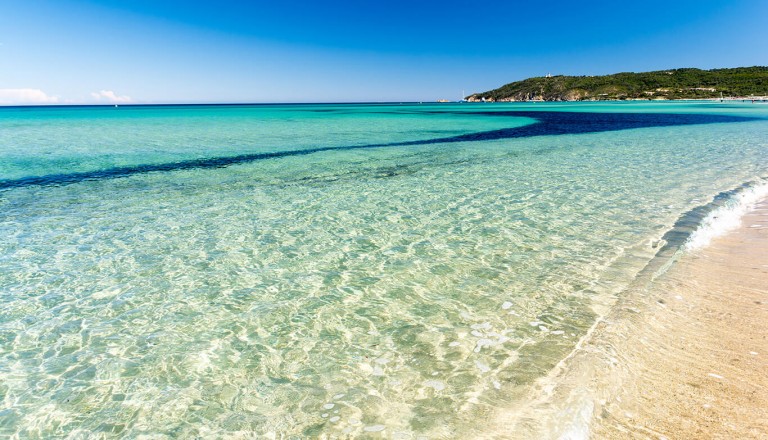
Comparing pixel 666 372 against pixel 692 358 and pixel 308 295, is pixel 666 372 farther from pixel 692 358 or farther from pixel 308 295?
pixel 308 295

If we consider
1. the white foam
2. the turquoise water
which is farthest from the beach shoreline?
the white foam

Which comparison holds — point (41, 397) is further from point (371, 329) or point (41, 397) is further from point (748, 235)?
point (748, 235)

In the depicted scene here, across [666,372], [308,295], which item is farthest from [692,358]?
[308,295]

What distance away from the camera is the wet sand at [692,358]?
4.02 m

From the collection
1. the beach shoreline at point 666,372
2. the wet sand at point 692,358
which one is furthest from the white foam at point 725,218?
the beach shoreline at point 666,372

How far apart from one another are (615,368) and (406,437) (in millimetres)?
2688

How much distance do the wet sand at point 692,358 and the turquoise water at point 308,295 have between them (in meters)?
0.68

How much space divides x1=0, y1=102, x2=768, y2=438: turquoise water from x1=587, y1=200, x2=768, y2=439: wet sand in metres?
0.68

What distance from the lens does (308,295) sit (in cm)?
736

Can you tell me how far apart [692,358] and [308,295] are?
5.52 meters

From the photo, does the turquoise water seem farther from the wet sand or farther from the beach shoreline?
the wet sand

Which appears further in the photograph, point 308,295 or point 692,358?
point 308,295

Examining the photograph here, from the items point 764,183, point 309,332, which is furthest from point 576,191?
point 309,332

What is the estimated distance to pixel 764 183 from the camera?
604 inches
